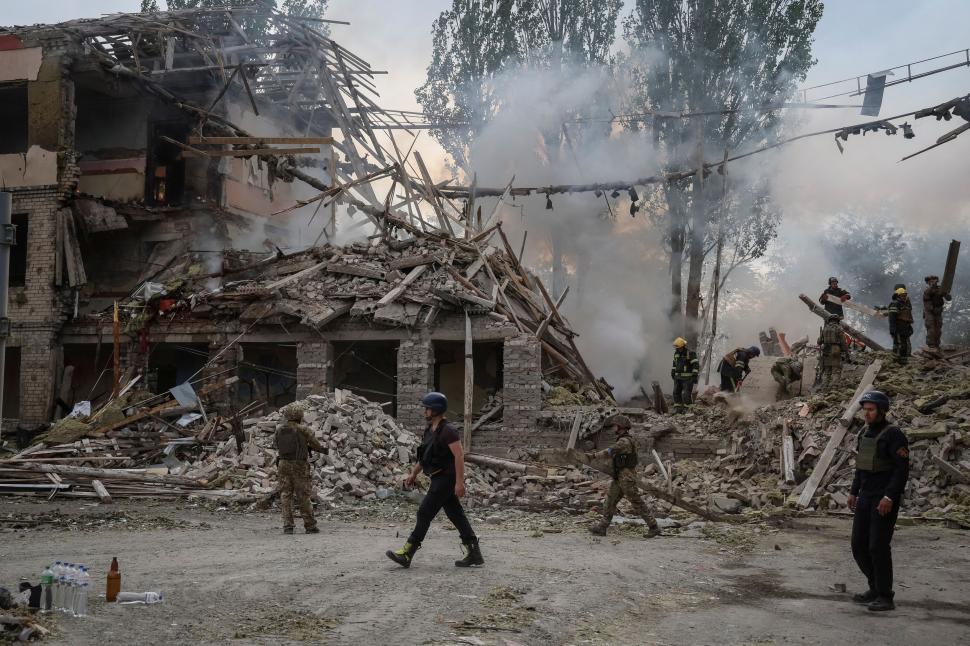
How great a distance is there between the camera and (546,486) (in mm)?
15406

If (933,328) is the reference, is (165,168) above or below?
above

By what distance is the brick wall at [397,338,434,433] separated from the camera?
60.0 feet

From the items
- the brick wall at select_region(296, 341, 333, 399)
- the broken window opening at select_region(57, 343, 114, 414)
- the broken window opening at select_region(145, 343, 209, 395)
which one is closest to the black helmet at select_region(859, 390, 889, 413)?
the brick wall at select_region(296, 341, 333, 399)

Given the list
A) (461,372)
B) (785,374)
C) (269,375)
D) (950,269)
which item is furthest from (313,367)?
(950,269)

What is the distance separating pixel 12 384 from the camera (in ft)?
77.8

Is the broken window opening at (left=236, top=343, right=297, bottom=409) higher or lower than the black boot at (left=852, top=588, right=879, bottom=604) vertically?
higher

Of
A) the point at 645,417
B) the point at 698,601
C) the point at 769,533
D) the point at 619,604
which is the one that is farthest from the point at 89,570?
the point at 645,417

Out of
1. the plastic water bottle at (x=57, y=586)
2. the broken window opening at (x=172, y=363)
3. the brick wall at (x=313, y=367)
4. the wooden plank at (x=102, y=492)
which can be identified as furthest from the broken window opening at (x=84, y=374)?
the plastic water bottle at (x=57, y=586)

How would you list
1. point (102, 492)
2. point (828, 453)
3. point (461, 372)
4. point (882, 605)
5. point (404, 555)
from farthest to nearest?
point (461, 372) < point (102, 492) < point (828, 453) < point (404, 555) < point (882, 605)

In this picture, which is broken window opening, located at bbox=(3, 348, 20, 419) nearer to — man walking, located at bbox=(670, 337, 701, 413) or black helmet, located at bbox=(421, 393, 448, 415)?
man walking, located at bbox=(670, 337, 701, 413)

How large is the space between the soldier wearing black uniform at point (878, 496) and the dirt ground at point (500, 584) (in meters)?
0.22

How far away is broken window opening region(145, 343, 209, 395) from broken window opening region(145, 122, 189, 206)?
15.9ft

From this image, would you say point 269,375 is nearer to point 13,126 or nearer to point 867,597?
point 13,126

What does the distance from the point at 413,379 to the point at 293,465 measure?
8401mm
